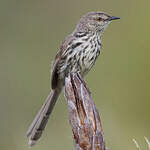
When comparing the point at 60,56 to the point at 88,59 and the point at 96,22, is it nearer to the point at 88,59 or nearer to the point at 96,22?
the point at 88,59

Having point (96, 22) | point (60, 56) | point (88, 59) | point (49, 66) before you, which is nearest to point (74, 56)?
point (88, 59)

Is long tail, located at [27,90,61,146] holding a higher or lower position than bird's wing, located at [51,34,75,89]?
lower

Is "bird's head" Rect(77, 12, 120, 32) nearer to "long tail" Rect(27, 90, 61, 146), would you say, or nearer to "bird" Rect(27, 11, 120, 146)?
"bird" Rect(27, 11, 120, 146)

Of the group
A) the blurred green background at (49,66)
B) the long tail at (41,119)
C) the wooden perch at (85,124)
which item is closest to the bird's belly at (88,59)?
the blurred green background at (49,66)

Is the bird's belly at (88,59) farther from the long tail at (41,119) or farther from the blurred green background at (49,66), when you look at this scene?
the long tail at (41,119)

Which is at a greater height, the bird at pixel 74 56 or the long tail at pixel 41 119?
the bird at pixel 74 56

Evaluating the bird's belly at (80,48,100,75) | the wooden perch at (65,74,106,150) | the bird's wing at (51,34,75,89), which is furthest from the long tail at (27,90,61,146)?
the wooden perch at (65,74,106,150)
